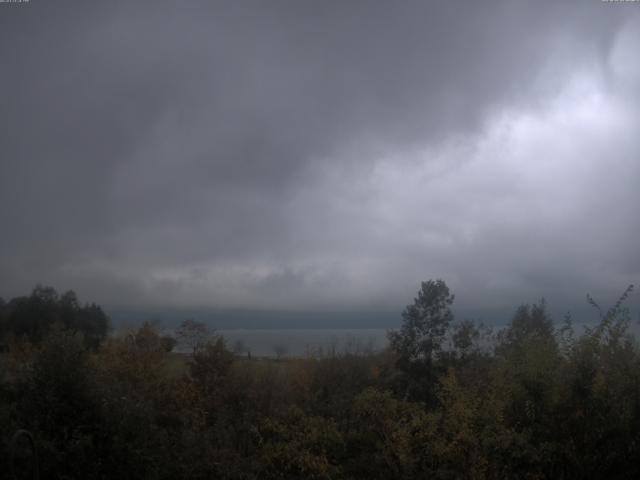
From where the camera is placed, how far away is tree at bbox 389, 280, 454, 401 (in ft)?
84.8

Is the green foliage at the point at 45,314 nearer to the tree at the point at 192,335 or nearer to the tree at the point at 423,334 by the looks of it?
the tree at the point at 192,335

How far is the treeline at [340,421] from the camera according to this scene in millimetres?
14273

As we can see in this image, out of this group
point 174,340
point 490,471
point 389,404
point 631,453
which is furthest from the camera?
point 174,340

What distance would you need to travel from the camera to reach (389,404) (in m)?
18.6

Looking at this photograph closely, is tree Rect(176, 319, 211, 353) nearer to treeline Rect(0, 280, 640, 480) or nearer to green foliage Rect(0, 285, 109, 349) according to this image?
treeline Rect(0, 280, 640, 480)

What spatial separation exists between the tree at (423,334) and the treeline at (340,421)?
352 centimetres

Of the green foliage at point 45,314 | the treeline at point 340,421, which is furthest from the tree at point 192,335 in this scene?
the green foliage at point 45,314

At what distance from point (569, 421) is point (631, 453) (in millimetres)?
1491

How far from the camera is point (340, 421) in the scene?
66.5 ft

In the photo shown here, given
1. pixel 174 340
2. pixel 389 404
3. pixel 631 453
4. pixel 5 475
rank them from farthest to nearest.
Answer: pixel 174 340 < pixel 389 404 < pixel 631 453 < pixel 5 475

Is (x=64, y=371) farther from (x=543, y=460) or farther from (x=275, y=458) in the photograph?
(x=543, y=460)

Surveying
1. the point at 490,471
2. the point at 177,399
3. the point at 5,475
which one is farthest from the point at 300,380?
the point at 5,475

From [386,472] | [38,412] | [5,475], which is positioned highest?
[38,412]

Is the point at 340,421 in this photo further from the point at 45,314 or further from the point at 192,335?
the point at 45,314
